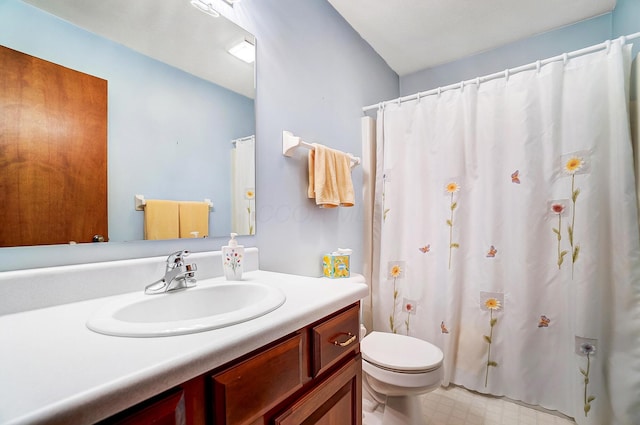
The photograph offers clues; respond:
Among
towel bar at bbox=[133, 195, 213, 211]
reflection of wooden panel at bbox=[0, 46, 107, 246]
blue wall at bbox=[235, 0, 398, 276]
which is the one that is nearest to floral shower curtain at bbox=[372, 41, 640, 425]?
blue wall at bbox=[235, 0, 398, 276]

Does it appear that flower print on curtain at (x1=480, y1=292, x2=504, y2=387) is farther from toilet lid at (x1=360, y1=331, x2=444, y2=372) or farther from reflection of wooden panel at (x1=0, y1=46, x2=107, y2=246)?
reflection of wooden panel at (x1=0, y1=46, x2=107, y2=246)

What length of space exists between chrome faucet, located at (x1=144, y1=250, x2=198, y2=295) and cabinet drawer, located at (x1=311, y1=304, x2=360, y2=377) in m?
0.45

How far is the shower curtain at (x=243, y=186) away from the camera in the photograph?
45.8 inches

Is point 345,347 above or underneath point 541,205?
underneath

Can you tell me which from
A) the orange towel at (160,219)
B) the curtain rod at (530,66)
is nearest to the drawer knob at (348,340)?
the orange towel at (160,219)

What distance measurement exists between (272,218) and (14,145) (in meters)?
0.87

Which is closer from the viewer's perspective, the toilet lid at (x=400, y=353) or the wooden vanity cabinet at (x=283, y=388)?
the wooden vanity cabinet at (x=283, y=388)

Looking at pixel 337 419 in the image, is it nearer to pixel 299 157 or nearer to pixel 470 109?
pixel 299 157

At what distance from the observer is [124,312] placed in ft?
2.25

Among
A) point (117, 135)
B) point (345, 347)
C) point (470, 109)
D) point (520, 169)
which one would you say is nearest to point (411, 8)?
point (470, 109)

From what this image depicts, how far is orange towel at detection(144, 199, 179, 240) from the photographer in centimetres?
91

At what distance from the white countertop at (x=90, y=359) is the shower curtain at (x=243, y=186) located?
571 mm

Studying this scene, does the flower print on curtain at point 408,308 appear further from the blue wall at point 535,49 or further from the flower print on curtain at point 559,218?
the blue wall at point 535,49

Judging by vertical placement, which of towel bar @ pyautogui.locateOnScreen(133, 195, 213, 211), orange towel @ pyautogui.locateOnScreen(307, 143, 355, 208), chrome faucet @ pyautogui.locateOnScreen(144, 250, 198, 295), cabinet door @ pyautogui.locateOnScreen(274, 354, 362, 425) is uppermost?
orange towel @ pyautogui.locateOnScreen(307, 143, 355, 208)
